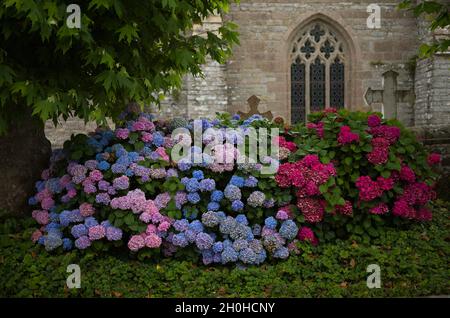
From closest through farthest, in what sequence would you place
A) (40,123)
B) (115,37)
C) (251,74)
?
(115,37) → (40,123) → (251,74)

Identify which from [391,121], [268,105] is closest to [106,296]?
[391,121]

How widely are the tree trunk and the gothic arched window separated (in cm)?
964

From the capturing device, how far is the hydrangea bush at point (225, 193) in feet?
15.5

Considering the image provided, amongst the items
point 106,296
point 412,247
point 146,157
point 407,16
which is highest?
point 407,16

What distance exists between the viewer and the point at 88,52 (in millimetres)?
4164

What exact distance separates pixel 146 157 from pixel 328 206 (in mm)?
2056

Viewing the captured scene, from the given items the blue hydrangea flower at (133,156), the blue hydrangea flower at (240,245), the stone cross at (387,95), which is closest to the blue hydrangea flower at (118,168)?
the blue hydrangea flower at (133,156)

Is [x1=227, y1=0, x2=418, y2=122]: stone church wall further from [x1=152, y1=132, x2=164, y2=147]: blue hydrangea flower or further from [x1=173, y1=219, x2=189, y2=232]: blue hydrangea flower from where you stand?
[x1=173, y1=219, x2=189, y2=232]: blue hydrangea flower

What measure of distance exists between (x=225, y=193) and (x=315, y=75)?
33.0 feet

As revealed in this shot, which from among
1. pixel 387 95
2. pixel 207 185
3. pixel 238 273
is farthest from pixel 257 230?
pixel 387 95

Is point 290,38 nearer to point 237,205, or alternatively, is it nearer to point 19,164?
point 237,205

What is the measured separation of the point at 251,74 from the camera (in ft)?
43.5

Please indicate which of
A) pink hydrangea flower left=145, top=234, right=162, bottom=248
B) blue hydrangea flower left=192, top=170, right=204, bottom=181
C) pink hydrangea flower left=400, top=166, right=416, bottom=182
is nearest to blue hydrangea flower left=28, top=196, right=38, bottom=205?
pink hydrangea flower left=145, top=234, right=162, bottom=248

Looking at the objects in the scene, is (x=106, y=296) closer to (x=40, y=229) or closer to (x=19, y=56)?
(x=40, y=229)
